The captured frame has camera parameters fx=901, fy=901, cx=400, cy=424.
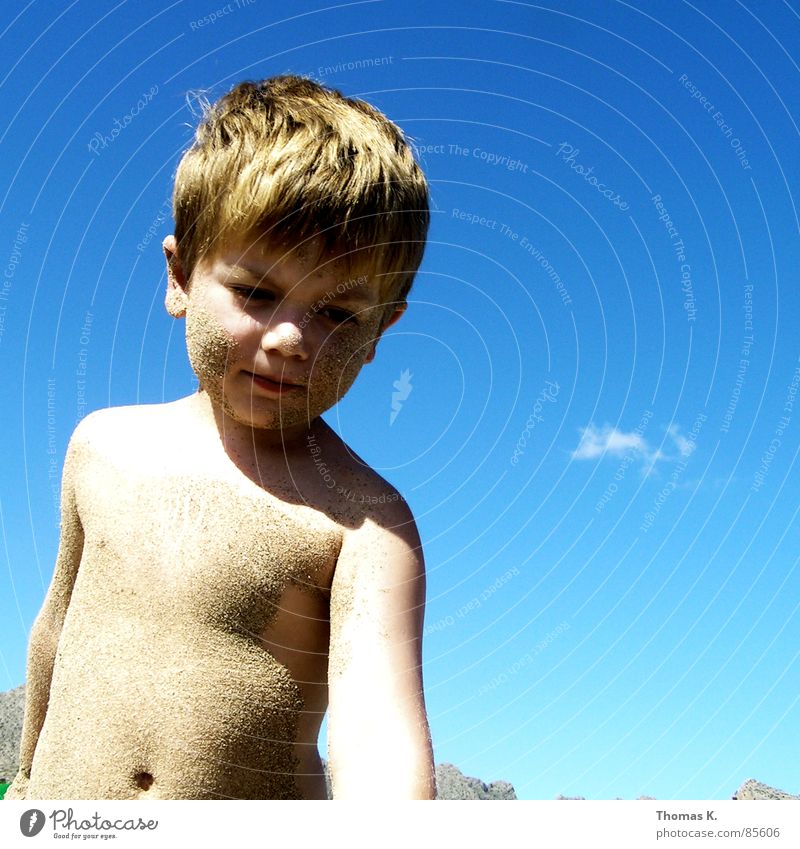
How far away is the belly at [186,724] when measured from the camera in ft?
7.91

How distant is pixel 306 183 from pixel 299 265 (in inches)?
10.0

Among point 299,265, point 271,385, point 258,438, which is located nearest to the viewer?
point 299,265

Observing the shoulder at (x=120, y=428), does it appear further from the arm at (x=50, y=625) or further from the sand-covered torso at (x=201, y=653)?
the sand-covered torso at (x=201, y=653)

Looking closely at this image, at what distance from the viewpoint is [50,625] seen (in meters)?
2.96

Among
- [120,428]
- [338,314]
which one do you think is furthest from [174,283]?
[338,314]

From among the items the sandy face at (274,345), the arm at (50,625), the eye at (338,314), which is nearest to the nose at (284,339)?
the sandy face at (274,345)

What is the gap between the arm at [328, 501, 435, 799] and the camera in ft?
7.20

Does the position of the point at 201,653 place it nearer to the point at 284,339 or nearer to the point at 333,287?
the point at 284,339
